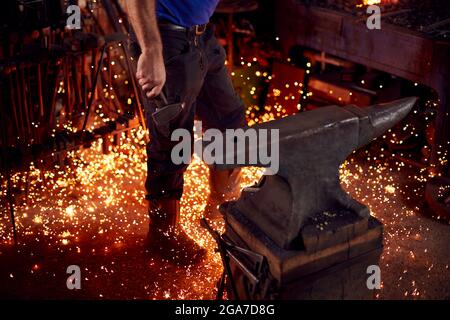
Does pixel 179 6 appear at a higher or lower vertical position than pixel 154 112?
higher

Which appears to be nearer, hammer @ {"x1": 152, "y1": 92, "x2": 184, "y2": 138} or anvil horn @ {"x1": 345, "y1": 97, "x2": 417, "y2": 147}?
anvil horn @ {"x1": 345, "y1": 97, "x2": 417, "y2": 147}

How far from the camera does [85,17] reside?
6453mm

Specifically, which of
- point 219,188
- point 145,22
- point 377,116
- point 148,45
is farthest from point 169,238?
point 377,116

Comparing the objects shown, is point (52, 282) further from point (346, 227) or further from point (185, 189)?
point (346, 227)

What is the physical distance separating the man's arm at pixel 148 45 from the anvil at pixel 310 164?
83 cm

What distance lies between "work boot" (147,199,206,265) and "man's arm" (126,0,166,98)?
104 cm

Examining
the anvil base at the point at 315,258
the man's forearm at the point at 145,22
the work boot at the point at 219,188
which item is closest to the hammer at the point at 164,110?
the man's forearm at the point at 145,22

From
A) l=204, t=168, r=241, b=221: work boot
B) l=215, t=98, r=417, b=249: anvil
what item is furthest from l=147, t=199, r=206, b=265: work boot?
l=215, t=98, r=417, b=249: anvil

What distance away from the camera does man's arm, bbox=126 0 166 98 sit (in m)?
3.52

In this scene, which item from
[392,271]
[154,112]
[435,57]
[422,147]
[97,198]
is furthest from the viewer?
[422,147]

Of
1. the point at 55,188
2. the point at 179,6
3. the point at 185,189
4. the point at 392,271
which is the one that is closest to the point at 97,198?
the point at 55,188

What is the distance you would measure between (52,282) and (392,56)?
321cm

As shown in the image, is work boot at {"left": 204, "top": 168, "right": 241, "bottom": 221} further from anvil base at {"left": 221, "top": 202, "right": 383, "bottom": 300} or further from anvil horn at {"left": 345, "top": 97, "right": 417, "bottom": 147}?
anvil horn at {"left": 345, "top": 97, "right": 417, "bottom": 147}

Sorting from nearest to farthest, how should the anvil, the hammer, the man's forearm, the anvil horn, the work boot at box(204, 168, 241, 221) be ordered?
the anvil → the anvil horn → the man's forearm → the hammer → the work boot at box(204, 168, 241, 221)
